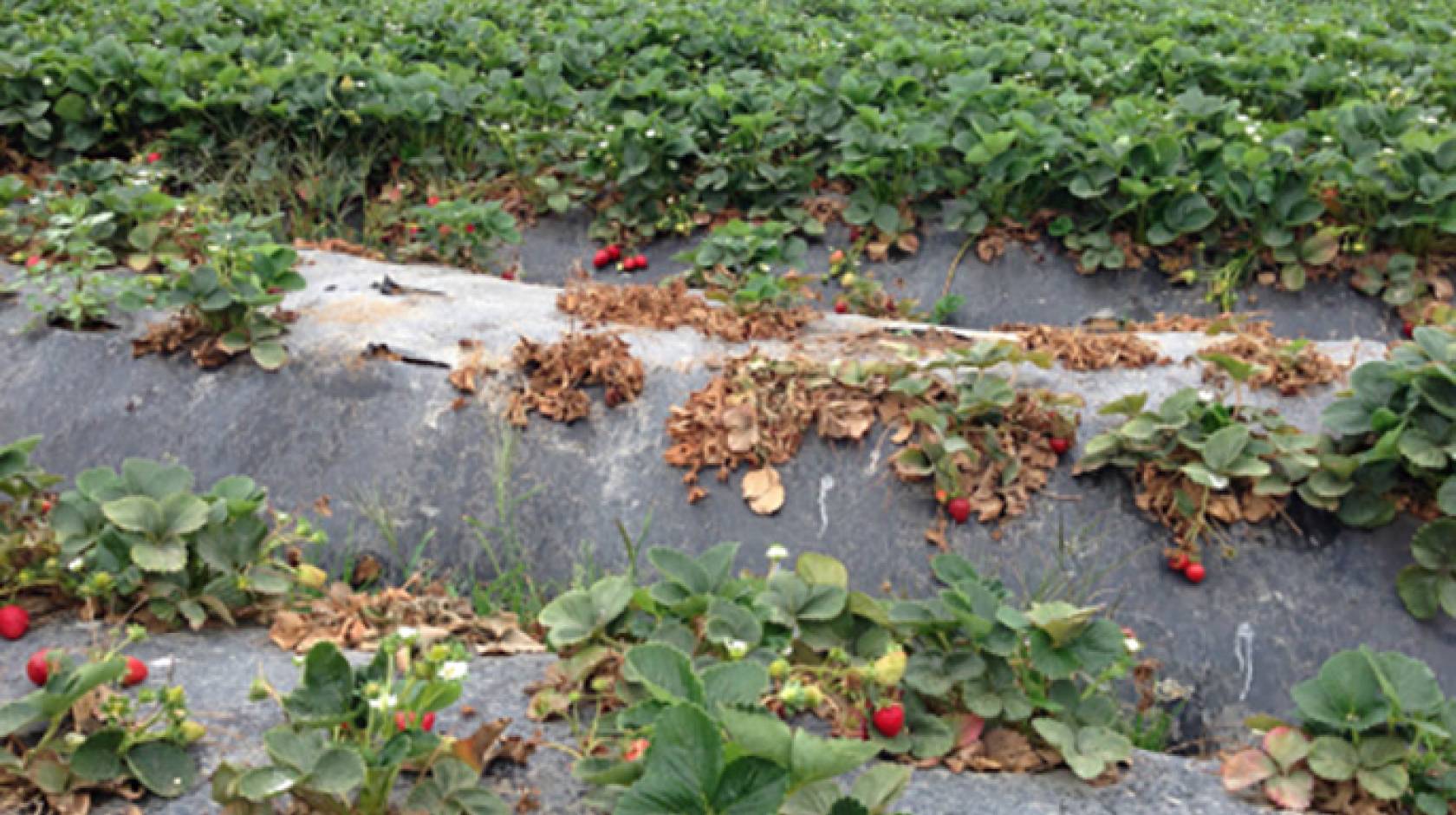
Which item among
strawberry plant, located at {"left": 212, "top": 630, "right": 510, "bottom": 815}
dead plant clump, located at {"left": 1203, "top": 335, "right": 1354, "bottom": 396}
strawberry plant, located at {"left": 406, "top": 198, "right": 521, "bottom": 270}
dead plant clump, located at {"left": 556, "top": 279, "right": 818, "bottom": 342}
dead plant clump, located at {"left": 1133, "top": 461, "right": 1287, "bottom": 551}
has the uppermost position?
strawberry plant, located at {"left": 212, "top": 630, "right": 510, "bottom": 815}

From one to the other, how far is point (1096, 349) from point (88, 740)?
3.36 meters

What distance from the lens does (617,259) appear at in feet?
21.4

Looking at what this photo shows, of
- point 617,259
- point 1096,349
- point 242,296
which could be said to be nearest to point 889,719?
point 1096,349

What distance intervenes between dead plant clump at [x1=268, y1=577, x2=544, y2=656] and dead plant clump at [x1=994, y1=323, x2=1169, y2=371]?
7.03 ft

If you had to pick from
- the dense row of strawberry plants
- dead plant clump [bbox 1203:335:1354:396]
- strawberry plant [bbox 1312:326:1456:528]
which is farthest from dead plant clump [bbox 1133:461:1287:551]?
the dense row of strawberry plants

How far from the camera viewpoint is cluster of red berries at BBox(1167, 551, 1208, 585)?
3783 millimetres

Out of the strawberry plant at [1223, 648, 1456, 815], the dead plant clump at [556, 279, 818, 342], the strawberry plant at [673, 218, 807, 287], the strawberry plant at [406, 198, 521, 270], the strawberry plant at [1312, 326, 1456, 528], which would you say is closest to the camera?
the strawberry plant at [1223, 648, 1456, 815]

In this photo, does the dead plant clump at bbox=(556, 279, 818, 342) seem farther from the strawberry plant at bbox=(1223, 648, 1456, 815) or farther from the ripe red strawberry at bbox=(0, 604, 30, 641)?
the strawberry plant at bbox=(1223, 648, 1456, 815)

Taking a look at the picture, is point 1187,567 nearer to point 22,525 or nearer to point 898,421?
point 898,421

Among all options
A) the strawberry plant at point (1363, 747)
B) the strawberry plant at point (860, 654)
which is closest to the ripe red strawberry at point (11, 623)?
the strawberry plant at point (860, 654)

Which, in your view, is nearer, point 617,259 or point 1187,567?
point 1187,567

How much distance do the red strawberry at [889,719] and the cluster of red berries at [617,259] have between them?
4.05m

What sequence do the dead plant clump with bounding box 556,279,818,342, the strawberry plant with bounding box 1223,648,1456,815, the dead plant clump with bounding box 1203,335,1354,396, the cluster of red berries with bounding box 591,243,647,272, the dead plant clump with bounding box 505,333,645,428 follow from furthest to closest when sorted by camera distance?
the cluster of red berries with bounding box 591,243,647,272 < the dead plant clump with bounding box 556,279,818,342 < the dead plant clump with bounding box 505,333,645,428 < the dead plant clump with bounding box 1203,335,1354,396 < the strawberry plant with bounding box 1223,648,1456,815

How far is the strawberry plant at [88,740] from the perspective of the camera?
7.61 ft
